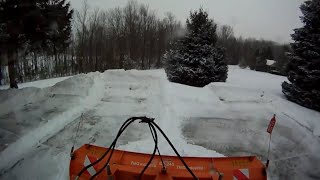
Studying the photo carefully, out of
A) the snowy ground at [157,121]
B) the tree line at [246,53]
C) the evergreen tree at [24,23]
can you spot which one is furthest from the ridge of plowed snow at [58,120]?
the tree line at [246,53]

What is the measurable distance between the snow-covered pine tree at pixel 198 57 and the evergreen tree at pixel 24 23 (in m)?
7.43

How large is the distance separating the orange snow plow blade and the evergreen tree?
13.0m

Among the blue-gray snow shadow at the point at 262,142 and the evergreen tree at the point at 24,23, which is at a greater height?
the evergreen tree at the point at 24,23

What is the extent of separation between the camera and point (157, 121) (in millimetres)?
9977

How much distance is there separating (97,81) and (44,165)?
8749 millimetres

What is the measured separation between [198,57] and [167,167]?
40.2 ft

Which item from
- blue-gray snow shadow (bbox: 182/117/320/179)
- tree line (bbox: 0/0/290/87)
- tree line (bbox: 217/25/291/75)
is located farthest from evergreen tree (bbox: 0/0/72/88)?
tree line (bbox: 217/25/291/75)

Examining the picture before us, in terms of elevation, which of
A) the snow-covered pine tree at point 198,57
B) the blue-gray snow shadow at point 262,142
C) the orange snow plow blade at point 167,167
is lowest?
the blue-gray snow shadow at point 262,142

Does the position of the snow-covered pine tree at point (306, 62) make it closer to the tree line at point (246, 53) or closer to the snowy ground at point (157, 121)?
the snowy ground at point (157, 121)

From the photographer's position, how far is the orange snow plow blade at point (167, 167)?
413 cm

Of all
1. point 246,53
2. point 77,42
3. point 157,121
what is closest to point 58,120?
point 157,121

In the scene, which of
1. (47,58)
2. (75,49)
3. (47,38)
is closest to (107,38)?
(75,49)

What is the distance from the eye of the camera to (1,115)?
33.7ft

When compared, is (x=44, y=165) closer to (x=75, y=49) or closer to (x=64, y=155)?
(x=64, y=155)
